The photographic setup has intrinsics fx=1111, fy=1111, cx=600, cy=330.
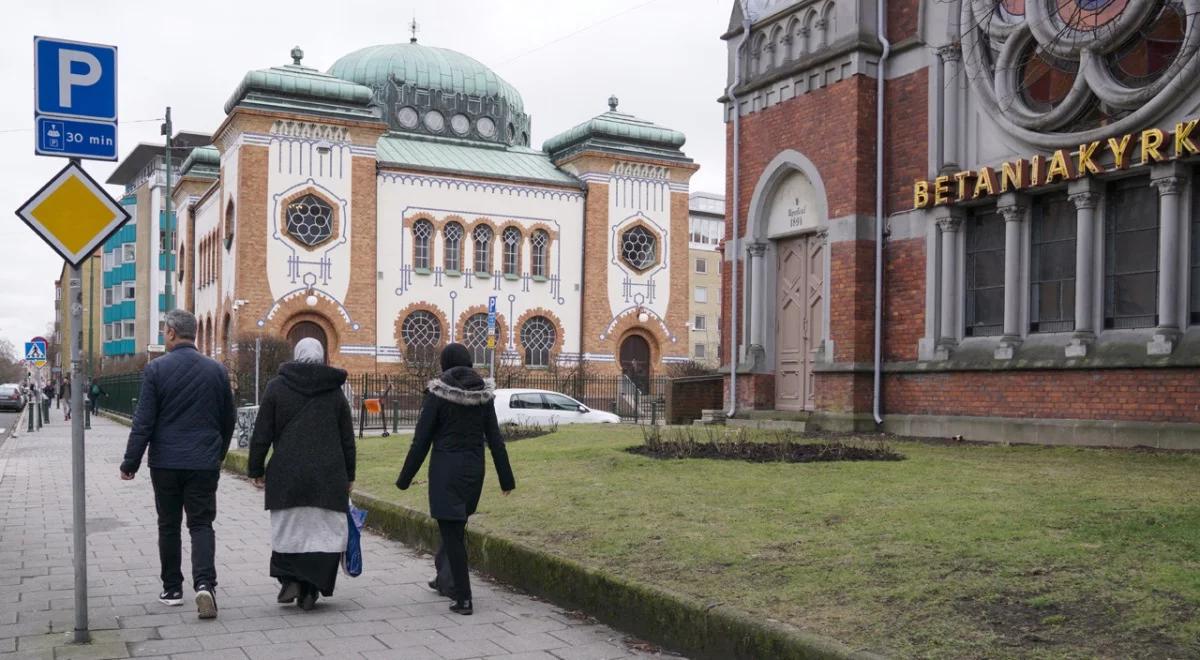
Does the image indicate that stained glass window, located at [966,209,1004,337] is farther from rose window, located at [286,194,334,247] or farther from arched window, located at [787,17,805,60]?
rose window, located at [286,194,334,247]

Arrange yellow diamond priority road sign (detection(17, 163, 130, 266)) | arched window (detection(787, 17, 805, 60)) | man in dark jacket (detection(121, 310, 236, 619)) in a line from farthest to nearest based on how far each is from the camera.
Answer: arched window (detection(787, 17, 805, 60)) → man in dark jacket (detection(121, 310, 236, 619)) → yellow diamond priority road sign (detection(17, 163, 130, 266))

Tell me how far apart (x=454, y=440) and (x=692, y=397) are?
13.5 m

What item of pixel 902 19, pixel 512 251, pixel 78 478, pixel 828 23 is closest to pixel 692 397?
pixel 828 23

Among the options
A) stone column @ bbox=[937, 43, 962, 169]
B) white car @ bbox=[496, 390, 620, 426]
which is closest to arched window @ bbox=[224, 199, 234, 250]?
white car @ bbox=[496, 390, 620, 426]

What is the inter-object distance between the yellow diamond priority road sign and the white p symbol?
42 cm

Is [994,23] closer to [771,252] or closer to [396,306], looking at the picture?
[771,252]

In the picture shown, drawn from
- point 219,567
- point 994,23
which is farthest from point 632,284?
point 219,567

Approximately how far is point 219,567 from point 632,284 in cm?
3886

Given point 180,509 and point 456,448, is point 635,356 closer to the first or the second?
point 456,448

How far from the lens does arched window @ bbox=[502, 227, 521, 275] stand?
148ft

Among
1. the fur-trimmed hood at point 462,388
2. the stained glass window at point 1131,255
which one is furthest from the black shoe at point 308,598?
the stained glass window at point 1131,255

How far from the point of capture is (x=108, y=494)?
1421 cm

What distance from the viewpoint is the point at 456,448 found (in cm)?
720

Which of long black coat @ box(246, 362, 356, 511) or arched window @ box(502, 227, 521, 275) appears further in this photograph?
arched window @ box(502, 227, 521, 275)
